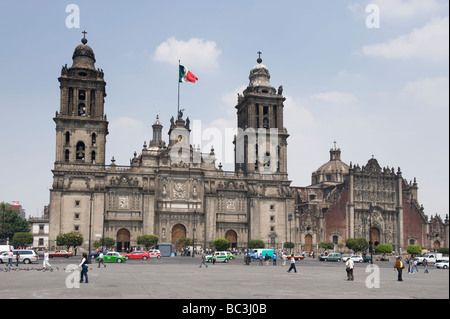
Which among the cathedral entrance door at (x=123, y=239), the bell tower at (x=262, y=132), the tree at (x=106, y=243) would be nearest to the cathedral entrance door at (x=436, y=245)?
the bell tower at (x=262, y=132)

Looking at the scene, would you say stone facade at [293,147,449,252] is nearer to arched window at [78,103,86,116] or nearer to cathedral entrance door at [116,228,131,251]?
cathedral entrance door at [116,228,131,251]

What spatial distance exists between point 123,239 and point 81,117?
1791cm

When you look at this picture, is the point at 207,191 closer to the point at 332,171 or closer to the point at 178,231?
the point at 178,231

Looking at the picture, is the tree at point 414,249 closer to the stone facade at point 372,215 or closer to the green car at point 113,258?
the stone facade at point 372,215

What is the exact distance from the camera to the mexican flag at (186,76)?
2840 inches

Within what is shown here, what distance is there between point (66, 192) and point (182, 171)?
1615 cm

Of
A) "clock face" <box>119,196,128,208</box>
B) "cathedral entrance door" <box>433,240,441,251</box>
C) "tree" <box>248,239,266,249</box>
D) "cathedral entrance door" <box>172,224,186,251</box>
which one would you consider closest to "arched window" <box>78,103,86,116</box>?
"clock face" <box>119,196,128,208</box>

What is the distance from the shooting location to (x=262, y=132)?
82875 mm

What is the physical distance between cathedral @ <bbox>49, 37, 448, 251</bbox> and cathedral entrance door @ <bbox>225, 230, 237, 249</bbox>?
15 cm

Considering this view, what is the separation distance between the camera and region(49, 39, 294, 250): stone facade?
74.1m

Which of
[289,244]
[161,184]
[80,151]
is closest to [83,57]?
[80,151]
